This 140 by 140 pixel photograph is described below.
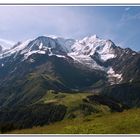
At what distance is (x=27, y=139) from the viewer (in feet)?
85.7

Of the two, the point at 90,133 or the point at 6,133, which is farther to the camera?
the point at 6,133

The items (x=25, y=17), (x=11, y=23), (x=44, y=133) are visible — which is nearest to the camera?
(x=44, y=133)

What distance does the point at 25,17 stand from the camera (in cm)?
6794

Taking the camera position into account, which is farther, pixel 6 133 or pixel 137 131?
pixel 6 133
